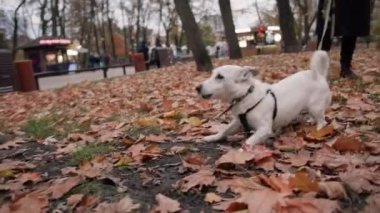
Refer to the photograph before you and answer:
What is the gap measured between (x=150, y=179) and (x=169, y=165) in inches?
13.2

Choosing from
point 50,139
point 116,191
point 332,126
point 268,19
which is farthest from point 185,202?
point 268,19

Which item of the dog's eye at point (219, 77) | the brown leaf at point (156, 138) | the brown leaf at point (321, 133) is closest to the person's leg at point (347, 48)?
the brown leaf at point (321, 133)

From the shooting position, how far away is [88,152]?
359 cm

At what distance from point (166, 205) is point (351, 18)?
4.86 metres

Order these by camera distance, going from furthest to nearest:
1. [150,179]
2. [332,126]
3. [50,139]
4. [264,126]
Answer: [50,139]
[332,126]
[264,126]
[150,179]

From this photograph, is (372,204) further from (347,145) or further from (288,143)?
(288,143)

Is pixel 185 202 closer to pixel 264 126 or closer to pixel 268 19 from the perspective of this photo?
pixel 264 126

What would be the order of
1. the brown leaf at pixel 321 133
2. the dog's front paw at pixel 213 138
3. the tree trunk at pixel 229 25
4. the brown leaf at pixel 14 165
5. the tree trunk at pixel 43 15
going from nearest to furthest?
the brown leaf at pixel 14 165
the brown leaf at pixel 321 133
the dog's front paw at pixel 213 138
the tree trunk at pixel 229 25
the tree trunk at pixel 43 15

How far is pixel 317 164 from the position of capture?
2.83 m

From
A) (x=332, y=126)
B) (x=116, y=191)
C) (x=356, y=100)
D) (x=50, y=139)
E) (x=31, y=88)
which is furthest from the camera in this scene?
(x=31, y=88)

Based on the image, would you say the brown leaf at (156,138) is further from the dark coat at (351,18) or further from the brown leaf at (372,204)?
the dark coat at (351,18)

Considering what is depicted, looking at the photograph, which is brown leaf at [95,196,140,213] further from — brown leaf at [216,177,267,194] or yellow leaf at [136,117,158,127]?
yellow leaf at [136,117,158,127]

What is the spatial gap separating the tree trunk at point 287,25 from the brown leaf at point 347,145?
16.5 m

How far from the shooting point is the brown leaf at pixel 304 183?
2.31 m
